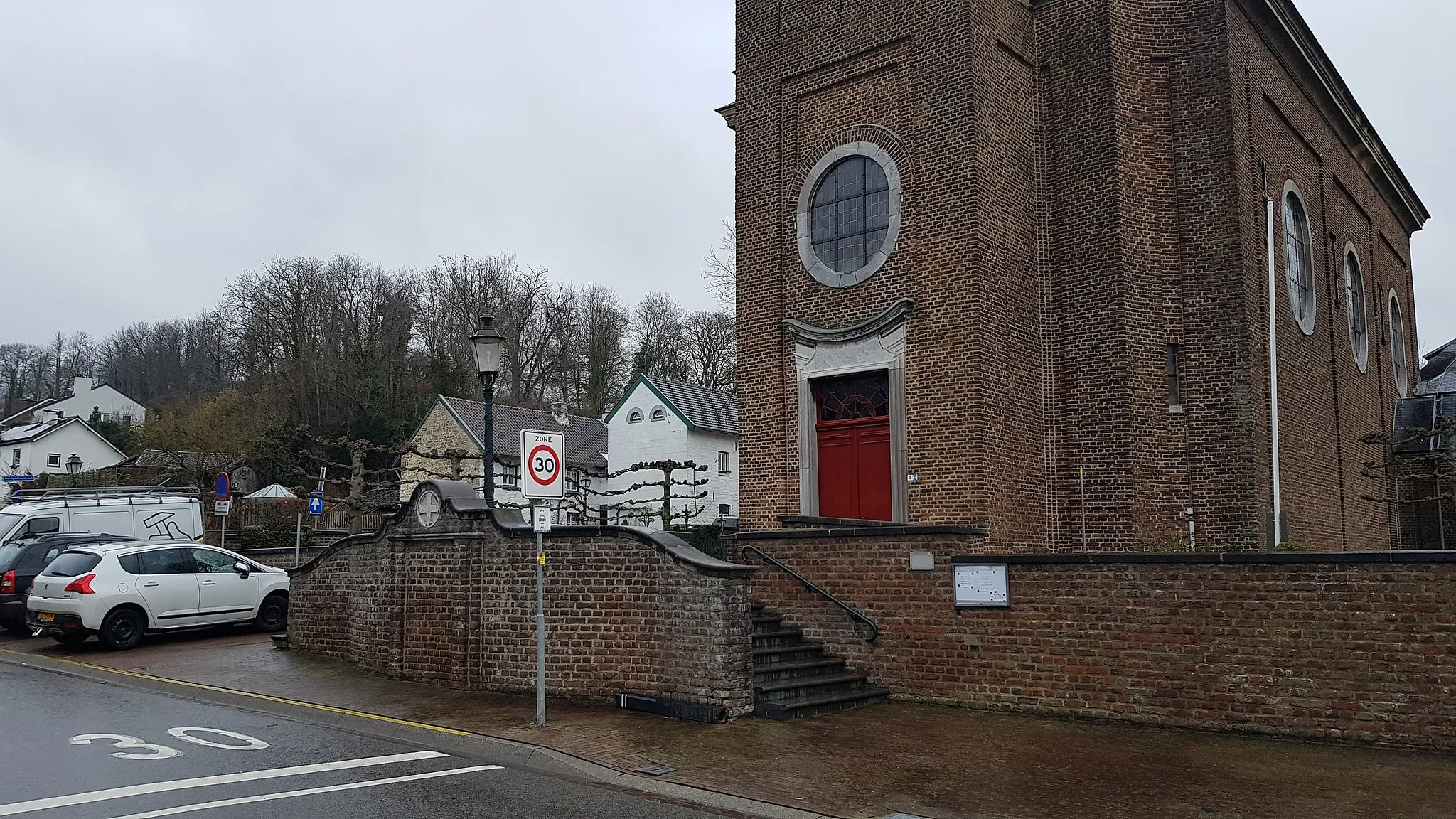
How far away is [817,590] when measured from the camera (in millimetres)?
12930

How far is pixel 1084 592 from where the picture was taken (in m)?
11.2

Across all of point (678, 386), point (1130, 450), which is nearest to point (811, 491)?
point (1130, 450)

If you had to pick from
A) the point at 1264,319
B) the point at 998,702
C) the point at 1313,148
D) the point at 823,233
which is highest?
the point at 1313,148

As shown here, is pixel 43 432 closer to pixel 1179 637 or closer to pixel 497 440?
pixel 497 440

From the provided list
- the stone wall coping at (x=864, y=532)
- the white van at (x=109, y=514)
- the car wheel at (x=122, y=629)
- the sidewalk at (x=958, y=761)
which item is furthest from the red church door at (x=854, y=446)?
the white van at (x=109, y=514)

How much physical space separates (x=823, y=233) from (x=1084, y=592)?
836 cm

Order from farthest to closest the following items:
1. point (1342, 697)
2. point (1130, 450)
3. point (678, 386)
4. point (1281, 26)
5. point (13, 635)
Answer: point (678, 386), point (1281, 26), point (13, 635), point (1130, 450), point (1342, 697)

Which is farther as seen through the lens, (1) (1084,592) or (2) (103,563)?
(2) (103,563)

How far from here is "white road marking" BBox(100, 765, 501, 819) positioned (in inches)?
271

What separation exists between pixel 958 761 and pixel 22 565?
51.6ft

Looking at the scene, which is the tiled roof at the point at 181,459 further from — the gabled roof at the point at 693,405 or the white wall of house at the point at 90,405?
the white wall of house at the point at 90,405

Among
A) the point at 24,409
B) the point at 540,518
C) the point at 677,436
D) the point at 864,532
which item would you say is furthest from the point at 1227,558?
the point at 24,409

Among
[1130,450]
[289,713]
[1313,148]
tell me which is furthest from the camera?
[1313,148]

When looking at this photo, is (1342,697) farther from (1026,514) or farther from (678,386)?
(678,386)
